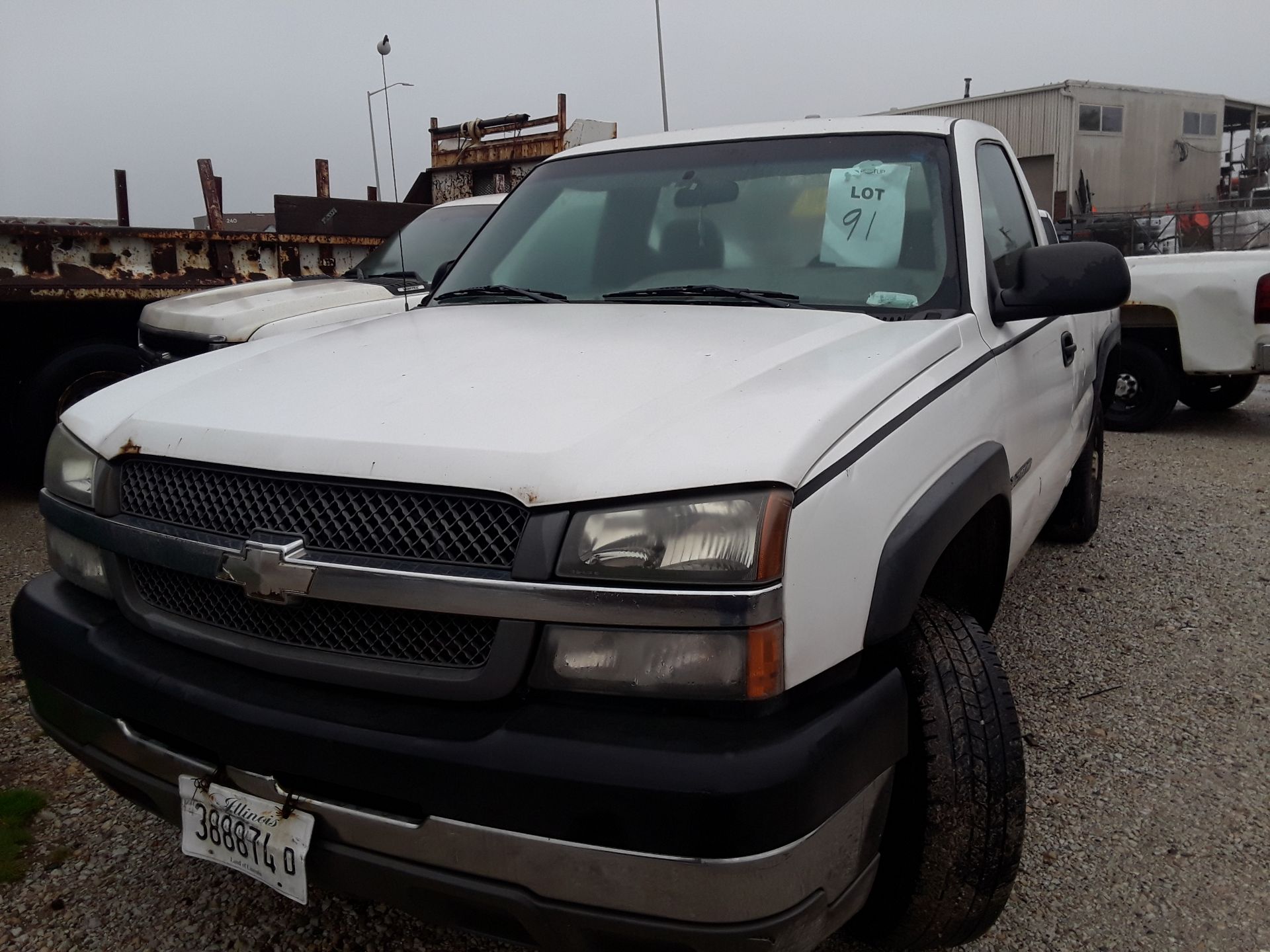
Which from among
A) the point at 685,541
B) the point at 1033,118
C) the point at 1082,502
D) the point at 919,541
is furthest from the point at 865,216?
the point at 1033,118

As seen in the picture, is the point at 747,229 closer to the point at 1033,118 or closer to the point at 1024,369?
the point at 1024,369

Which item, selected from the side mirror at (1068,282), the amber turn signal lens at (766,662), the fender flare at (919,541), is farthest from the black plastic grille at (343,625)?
the side mirror at (1068,282)

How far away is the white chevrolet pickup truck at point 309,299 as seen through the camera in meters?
5.02

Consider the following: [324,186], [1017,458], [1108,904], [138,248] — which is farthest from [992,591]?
[324,186]

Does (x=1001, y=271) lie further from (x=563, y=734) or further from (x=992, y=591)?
(x=563, y=734)

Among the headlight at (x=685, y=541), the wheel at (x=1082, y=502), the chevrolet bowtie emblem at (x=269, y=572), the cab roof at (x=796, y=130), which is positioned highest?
the cab roof at (x=796, y=130)

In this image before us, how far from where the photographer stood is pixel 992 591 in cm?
260

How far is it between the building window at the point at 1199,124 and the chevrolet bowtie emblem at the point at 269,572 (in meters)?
33.6

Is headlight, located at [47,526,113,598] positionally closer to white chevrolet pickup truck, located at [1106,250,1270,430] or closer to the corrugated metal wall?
white chevrolet pickup truck, located at [1106,250,1270,430]

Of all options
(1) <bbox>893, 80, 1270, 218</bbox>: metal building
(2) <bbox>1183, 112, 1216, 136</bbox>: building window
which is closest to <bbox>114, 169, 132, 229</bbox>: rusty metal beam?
(1) <bbox>893, 80, 1270, 218</bbox>: metal building

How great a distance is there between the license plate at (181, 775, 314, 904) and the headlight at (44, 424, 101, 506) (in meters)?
0.64

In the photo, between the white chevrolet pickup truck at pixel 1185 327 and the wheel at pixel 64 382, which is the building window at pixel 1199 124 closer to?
the white chevrolet pickup truck at pixel 1185 327

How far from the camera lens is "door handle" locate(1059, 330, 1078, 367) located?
3373mm

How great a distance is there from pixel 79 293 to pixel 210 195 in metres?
1.88
